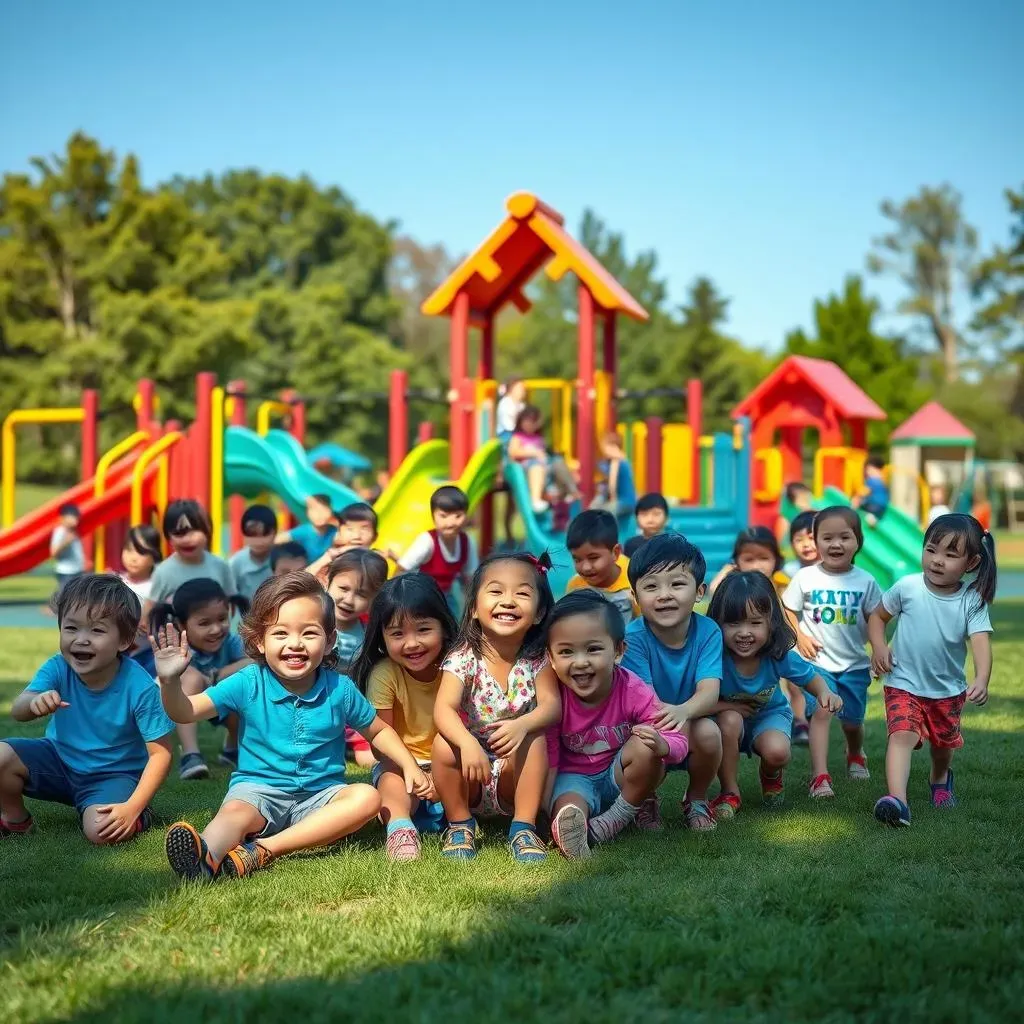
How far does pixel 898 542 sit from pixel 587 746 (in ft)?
44.0

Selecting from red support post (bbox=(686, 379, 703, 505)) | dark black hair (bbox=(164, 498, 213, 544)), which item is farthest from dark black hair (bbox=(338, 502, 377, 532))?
red support post (bbox=(686, 379, 703, 505))

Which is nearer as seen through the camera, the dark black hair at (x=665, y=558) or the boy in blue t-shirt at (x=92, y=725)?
the boy in blue t-shirt at (x=92, y=725)

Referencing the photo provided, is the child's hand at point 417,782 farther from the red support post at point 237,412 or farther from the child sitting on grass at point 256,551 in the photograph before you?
the red support post at point 237,412

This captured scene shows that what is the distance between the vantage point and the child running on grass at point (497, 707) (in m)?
4.57

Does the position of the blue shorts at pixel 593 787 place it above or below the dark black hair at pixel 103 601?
below

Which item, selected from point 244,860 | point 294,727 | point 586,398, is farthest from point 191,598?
point 586,398

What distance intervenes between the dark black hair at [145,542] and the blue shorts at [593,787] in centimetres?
386

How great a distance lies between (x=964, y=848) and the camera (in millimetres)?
4406

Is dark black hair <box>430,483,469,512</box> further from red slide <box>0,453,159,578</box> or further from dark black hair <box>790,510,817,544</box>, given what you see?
red slide <box>0,453,159,578</box>

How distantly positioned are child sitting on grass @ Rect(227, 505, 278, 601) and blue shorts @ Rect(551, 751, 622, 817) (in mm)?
3531

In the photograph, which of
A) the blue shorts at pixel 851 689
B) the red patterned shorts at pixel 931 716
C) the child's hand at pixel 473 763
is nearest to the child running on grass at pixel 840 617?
the blue shorts at pixel 851 689

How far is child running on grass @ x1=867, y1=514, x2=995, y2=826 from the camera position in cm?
523

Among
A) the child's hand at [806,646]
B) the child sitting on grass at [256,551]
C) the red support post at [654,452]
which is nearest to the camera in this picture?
the child's hand at [806,646]

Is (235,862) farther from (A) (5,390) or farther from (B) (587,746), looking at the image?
(A) (5,390)
